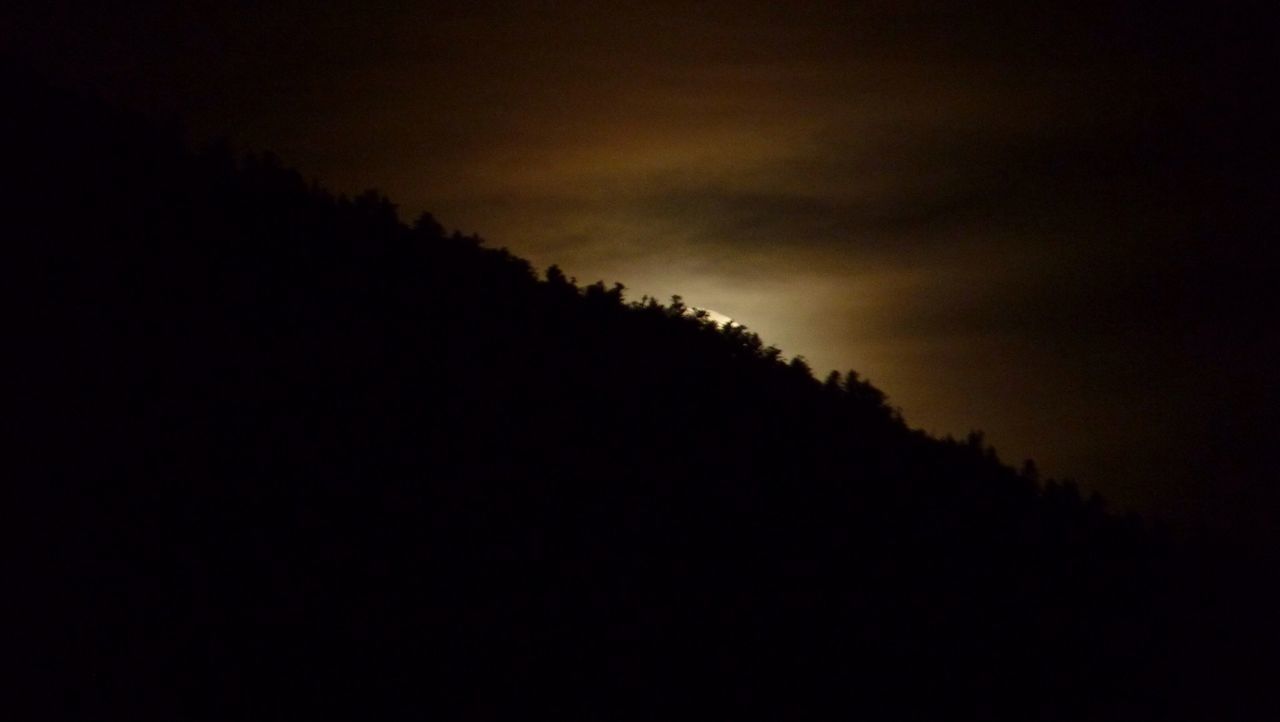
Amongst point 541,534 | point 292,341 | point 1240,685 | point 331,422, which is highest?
point 292,341

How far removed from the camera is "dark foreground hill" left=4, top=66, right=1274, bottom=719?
706cm

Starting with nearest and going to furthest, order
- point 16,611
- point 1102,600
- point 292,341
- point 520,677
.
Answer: point 16,611 → point 520,677 → point 292,341 → point 1102,600

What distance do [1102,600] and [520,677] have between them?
17.2 feet

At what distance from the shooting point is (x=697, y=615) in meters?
8.21

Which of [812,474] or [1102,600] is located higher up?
[812,474]

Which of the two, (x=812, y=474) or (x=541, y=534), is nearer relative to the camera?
(x=541, y=534)

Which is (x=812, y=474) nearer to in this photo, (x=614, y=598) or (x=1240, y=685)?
(x=614, y=598)

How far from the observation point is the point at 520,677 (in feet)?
23.9

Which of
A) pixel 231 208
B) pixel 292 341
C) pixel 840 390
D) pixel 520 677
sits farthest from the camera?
pixel 840 390

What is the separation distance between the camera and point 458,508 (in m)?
7.92

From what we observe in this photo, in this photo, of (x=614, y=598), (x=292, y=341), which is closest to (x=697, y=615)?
(x=614, y=598)

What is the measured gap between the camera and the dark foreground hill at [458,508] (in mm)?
7059

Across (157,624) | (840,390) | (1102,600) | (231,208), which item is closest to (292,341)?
(231,208)

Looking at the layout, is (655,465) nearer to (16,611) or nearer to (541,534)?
(541,534)
